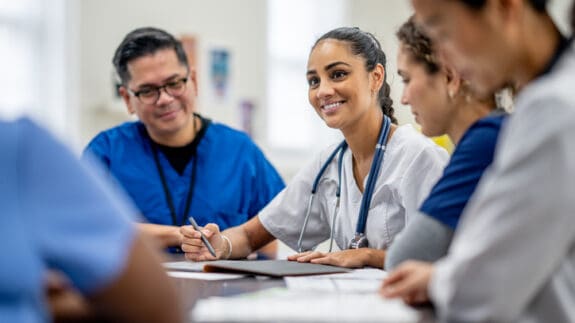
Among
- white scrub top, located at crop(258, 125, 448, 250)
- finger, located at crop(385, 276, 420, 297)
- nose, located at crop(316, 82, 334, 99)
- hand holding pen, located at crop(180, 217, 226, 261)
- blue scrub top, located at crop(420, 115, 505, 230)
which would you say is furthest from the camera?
nose, located at crop(316, 82, 334, 99)

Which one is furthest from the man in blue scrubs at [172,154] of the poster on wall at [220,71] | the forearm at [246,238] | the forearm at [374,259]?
the poster on wall at [220,71]

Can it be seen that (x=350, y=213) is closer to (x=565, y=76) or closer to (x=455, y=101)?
(x=455, y=101)

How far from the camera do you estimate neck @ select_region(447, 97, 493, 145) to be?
162 centimetres

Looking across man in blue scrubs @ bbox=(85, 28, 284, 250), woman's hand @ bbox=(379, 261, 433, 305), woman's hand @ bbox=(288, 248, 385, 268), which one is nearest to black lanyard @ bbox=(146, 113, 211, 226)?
man in blue scrubs @ bbox=(85, 28, 284, 250)

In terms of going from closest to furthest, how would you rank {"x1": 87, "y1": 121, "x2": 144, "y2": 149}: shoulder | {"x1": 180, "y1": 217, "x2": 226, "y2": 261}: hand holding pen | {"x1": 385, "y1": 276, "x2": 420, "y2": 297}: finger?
{"x1": 385, "y1": 276, "x2": 420, "y2": 297}: finger → {"x1": 180, "y1": 217, "x2": 226, "y2": 261}: hand holding pen → {"x1": 87, "y1": 121, "x2": 144, "y2": 149}: shoulder

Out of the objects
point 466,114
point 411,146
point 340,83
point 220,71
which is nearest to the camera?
point 466,114

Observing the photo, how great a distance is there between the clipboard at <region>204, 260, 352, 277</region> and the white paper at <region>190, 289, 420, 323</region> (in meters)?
0.32

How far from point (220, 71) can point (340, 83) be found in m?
2.71

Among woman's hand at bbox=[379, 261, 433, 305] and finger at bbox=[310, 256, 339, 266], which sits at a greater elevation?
woman's hand at bbox=[379, 261, 433, 305]

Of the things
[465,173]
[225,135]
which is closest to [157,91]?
[225,135]

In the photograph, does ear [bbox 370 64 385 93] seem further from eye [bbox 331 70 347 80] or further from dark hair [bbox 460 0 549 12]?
dark hair [bbox 460 0 549 12]

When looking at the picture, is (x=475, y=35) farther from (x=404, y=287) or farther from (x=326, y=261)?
(x=326, y=261)

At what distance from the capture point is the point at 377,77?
2250mm

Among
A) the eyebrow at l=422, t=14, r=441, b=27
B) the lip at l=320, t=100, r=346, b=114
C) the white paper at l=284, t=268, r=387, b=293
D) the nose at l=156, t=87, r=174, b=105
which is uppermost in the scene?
the eyebrow at l=422, t=14, r=441, b=27
